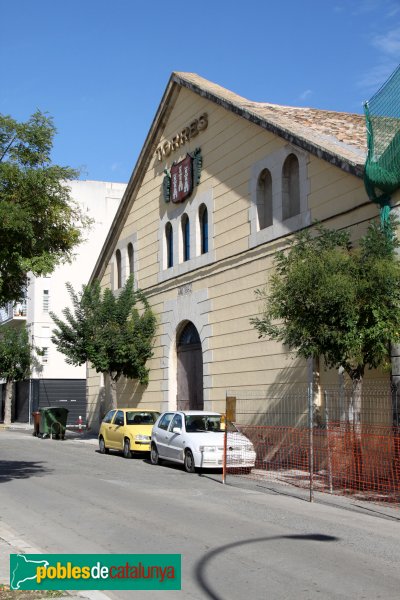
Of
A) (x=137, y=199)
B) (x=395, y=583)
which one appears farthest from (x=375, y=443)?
(x=137, y=199)

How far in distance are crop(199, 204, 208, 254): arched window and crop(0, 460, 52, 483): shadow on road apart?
30.9 ft

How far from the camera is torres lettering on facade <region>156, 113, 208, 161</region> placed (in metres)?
26.5

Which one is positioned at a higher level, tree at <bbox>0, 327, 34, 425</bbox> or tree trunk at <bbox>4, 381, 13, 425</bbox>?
tree at <bbox>0, 327, 34, 425</bbox>

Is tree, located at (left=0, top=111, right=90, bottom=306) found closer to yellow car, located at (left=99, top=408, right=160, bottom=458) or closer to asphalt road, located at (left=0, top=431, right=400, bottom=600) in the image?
asphalt road, located at (left=0, top=431, right=400, bottom=600)

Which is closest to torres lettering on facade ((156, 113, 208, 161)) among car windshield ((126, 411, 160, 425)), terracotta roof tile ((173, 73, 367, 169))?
terracotta roof tile ((173, 73, 367, 169))

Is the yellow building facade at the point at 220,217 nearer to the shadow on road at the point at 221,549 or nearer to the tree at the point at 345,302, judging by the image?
the tree at the point at 345,302

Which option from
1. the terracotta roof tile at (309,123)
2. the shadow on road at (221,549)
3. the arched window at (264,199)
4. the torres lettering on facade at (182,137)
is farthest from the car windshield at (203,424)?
the torres lettering on facade at (182,137)

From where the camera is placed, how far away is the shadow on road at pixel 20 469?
17000 mm

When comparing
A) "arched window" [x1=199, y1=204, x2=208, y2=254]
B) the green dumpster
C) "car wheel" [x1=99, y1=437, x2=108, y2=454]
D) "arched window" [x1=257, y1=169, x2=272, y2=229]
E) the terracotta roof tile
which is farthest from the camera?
the green dumpster

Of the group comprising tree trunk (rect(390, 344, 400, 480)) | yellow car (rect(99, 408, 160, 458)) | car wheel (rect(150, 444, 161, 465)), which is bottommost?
car wheel (rect(150, 444, 161, 465))

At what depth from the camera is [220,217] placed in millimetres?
25125

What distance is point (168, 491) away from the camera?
14875 millimetres

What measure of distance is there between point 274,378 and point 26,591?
1499cm

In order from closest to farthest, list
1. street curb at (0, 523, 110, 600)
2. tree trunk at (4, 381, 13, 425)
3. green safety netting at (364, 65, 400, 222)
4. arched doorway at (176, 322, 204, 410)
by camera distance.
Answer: street curb at (0, 523, 110, 600)
green safety netting at (364, 65, 400, 222)
arched doorway at (176, 322, 204, 410)
tree trunk at (4, 381, 13, 425)
